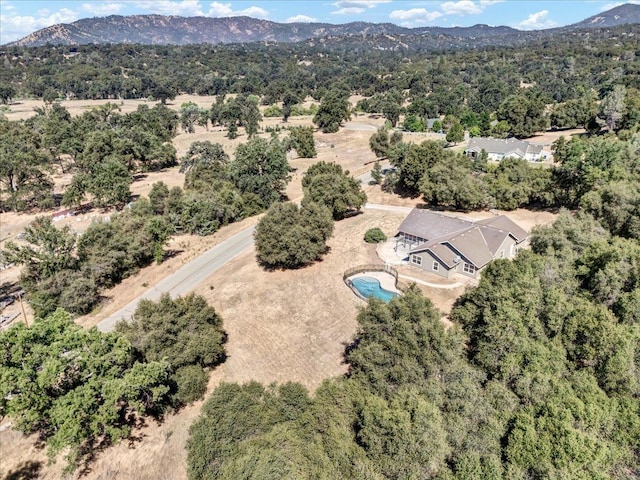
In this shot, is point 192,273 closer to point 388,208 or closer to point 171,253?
point 171,253

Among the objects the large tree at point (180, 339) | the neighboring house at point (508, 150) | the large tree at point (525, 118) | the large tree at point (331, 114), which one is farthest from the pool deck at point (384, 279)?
the large tree at point (331, 114)

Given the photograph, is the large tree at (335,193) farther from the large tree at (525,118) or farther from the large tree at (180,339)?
the large tree at (525,118)

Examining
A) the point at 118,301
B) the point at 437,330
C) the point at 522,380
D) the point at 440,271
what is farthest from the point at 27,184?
the point at 522,380

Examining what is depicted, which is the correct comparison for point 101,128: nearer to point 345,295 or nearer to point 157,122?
point 157,122

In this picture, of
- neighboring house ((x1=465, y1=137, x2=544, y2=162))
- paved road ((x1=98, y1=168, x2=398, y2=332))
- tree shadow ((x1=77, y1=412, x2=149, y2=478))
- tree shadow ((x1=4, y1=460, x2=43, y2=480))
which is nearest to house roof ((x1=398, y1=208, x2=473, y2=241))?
paved road ((x1=98, y1=168, x2=398, y2=332))

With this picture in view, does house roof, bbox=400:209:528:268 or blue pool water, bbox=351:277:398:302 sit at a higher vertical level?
house roof, bbox=400:209:528:268

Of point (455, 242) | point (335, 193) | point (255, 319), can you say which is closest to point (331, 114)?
point (335, 193)

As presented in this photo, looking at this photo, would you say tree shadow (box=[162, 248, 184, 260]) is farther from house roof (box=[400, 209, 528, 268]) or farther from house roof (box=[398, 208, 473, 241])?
house roof (box=[400, 209, 528, 268])
